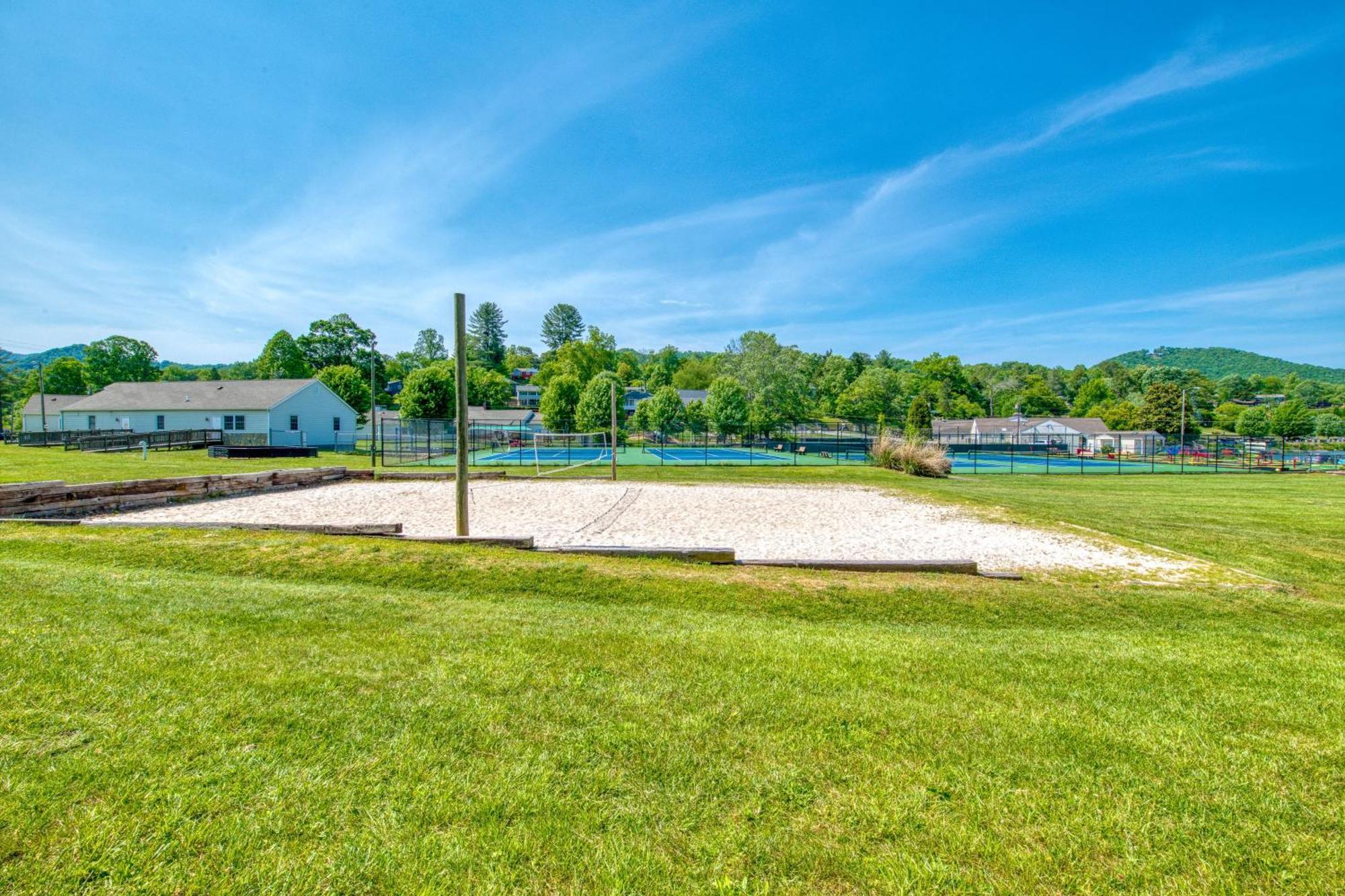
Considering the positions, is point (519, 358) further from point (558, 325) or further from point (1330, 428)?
point (1330, 428)

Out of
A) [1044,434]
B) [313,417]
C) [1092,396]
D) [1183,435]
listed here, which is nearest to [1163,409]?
[1092,396]

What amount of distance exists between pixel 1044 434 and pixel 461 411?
74365mm

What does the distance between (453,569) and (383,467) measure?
798 inches

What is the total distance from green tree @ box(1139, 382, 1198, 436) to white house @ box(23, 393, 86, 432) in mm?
124658

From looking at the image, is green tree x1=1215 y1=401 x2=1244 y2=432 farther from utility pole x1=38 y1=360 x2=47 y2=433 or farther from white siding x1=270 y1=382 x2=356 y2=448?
utility pole x1=38 y1=360 x2=47 y2=433

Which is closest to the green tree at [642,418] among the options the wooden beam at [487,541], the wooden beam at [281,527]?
the wooden beam at [281,527]

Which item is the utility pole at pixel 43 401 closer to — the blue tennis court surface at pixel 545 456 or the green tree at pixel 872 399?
the blue tennis court surface at pixel 545 456

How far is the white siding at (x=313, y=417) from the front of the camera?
4194cm

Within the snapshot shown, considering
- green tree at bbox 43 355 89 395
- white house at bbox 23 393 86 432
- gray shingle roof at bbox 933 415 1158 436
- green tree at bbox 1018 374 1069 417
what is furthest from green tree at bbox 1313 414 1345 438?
green tree at bbox 43 355 89 395

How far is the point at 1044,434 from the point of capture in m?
66.5

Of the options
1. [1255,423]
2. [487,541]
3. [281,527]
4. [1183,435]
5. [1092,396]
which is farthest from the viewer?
[1092,396]

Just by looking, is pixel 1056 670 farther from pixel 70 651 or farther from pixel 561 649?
pixel 70 651

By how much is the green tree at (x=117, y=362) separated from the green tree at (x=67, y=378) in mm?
1531

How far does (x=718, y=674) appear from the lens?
3.72 meters
